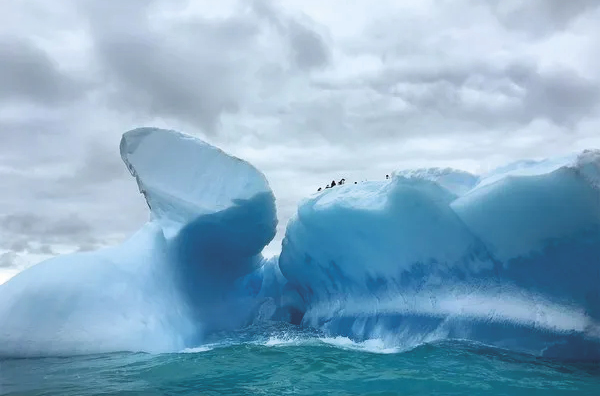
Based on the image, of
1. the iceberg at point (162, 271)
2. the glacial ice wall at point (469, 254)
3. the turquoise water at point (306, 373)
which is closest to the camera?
the turquoise water at point (306, 373)

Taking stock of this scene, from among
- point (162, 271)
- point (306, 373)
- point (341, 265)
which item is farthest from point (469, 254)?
point (162, 271)

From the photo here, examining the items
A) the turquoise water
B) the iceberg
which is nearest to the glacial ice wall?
the turquoise water

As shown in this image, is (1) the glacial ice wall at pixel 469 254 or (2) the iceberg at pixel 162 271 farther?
(2) the iceberg at pixel 162 271

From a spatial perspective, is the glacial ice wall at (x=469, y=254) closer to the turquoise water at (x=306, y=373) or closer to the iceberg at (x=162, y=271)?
the turquoise water at (x=306, y=373)

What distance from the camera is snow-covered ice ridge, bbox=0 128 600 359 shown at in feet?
24.0

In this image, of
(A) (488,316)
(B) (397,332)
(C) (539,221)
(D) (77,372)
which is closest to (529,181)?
(C) (539,221)

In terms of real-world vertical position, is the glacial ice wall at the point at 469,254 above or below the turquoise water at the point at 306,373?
above

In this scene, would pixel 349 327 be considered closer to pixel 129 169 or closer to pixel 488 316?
pixel 488 316

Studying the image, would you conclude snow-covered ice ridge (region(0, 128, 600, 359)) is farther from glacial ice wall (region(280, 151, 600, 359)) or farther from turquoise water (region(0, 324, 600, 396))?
turquoise water (region(0, 324, 600, 396))

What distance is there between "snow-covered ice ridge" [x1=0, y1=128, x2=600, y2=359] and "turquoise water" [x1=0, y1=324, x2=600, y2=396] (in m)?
0.55

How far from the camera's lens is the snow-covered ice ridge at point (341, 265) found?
7309mm

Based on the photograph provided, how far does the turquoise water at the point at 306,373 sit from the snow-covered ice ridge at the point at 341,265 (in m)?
0.55

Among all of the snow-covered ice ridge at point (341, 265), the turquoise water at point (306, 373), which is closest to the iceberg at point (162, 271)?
the snow-covered ice ridge at point (341, 265)

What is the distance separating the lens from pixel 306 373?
653cm
